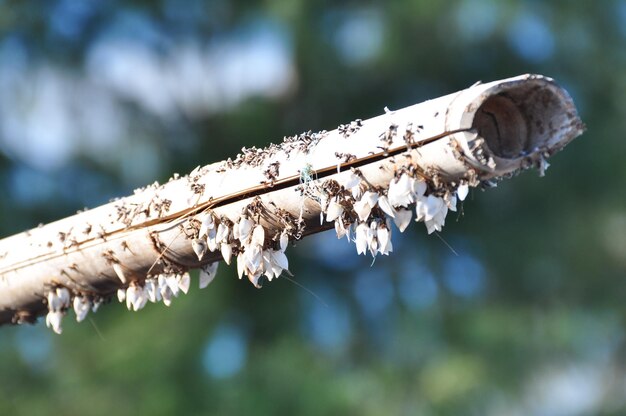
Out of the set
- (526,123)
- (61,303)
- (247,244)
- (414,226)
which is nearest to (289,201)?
(247,244)

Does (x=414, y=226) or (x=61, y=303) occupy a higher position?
(x=414, y=226)

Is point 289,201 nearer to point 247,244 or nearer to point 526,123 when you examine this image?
point 247,244

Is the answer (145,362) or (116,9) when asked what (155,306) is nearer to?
(145,362)

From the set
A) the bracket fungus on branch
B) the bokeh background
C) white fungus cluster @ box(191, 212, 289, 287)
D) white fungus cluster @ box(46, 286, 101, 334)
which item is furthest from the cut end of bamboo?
the bokeh background

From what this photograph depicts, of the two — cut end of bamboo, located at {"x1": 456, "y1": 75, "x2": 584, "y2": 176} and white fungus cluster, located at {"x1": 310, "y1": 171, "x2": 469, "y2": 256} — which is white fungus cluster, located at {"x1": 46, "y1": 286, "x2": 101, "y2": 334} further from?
cut end of bamboo, located at {"x1": 456, "y1": 75, "x2": 584, "y2": 176}

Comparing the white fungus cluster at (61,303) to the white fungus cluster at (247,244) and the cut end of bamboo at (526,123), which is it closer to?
the white fungus cluster at (247,244)

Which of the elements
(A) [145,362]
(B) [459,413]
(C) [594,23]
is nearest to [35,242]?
(A) [145,362]
